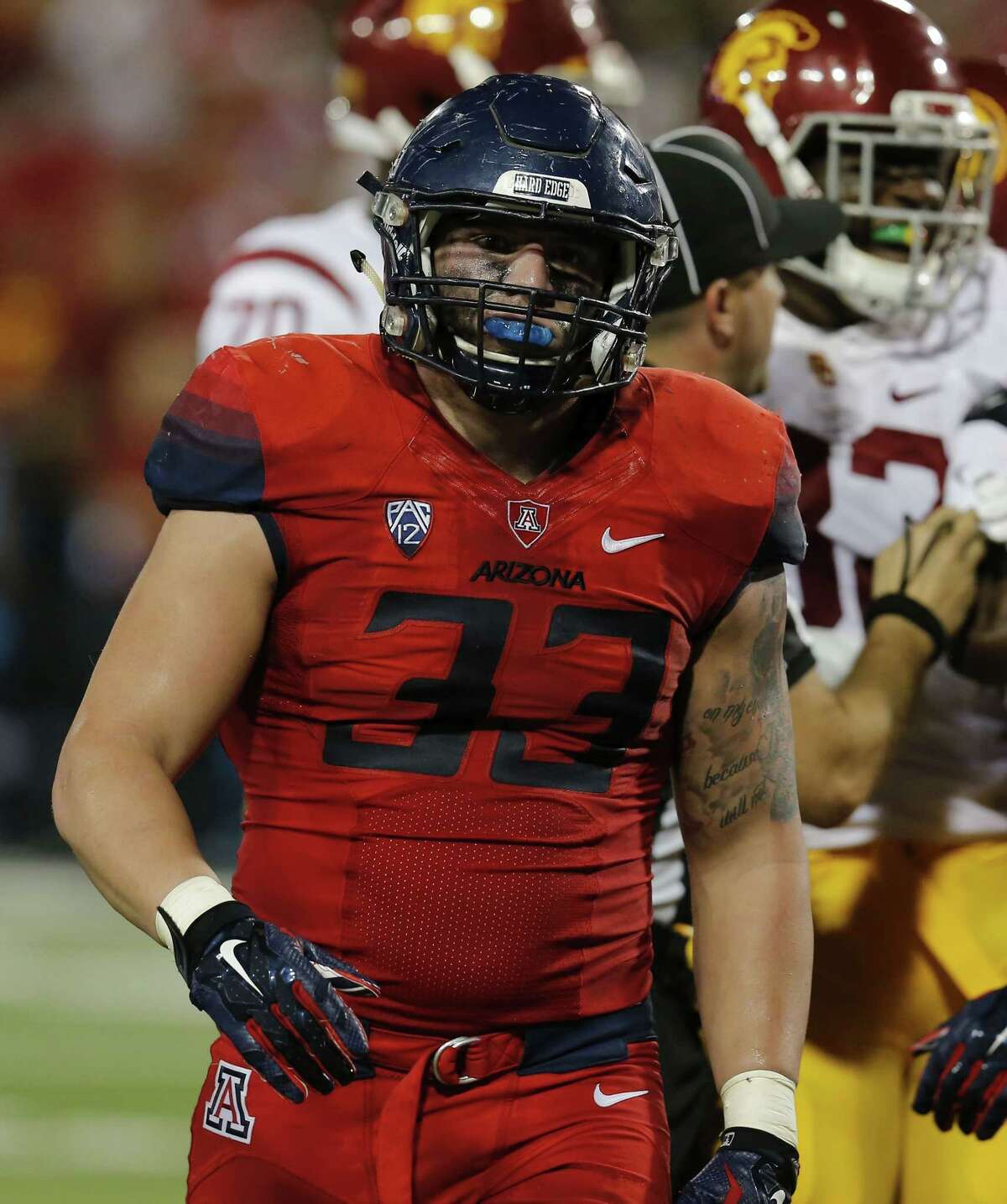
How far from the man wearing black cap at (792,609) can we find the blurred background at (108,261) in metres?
2.73

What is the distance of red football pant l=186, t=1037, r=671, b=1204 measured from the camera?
1.76 metres

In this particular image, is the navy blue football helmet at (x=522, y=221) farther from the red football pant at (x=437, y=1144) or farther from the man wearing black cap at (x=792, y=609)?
the man wearing black cap at (x=792, y=609)

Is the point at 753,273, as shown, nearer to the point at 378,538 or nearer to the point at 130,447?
the point at 378,538

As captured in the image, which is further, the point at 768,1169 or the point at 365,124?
the point at 365,124

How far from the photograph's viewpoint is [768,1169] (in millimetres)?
1829

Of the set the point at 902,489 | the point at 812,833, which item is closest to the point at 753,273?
the point at 902,489

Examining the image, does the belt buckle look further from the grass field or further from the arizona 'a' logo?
the arizona 'a' logo

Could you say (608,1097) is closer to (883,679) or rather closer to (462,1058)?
(462,1058)

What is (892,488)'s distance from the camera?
3.02 meters

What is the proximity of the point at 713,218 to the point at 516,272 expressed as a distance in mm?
1110

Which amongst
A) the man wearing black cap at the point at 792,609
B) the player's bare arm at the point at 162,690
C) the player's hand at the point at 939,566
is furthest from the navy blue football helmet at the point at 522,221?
the player's hand at the point at 939,566

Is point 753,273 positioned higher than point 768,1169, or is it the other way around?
point 753,273

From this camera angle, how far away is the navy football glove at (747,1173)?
1773 mm

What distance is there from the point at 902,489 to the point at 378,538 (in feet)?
4.67
